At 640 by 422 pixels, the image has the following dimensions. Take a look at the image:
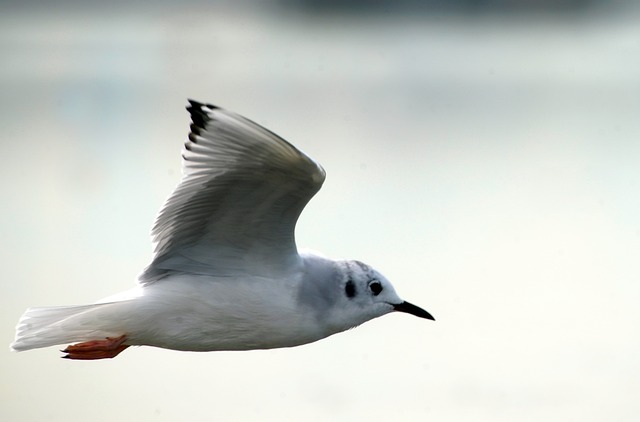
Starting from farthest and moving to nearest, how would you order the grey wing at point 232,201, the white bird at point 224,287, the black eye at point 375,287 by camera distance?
the black eye at point 375,287 < the white bird at point 224,287 < the grey wing at point 232,201

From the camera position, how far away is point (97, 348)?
4.71 m

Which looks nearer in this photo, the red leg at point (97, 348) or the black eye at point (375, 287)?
the red leg at point (97, 348)

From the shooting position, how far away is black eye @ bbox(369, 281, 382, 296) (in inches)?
189

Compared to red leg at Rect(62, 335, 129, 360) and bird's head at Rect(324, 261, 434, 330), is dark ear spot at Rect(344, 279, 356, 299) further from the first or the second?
red leg at Rect(62, 335, 129, 360)

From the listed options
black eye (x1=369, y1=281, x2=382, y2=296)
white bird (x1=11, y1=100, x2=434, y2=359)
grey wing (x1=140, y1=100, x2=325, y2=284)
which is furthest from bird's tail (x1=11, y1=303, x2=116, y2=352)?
black eye (x1=369, y1=281, x2=382, y2=296)

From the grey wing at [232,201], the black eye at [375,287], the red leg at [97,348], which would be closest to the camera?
the grey wing at [232,201]

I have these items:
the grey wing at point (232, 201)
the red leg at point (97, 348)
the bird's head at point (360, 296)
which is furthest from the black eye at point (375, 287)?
the red leg at point (97, 348)

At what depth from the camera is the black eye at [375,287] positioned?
4797 millimetres

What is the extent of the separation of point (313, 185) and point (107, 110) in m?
15.7

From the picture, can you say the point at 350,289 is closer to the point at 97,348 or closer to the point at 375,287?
the point at 375,287

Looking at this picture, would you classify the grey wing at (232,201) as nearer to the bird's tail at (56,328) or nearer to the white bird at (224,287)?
the white bird at (224,287)

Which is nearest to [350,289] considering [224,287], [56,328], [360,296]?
[360,296]

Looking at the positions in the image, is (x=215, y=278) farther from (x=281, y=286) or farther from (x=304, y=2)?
(x=304, y=2)

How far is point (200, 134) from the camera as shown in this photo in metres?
4.44
